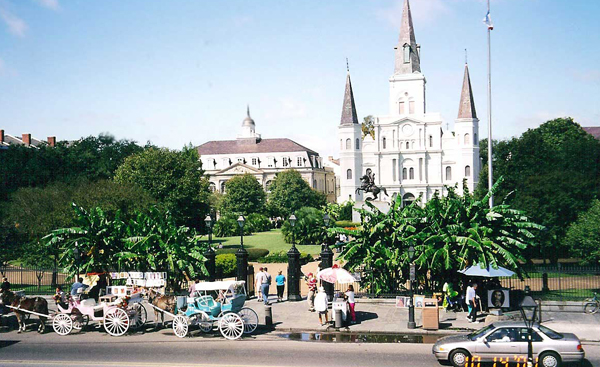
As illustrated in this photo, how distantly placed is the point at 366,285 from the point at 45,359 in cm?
1253

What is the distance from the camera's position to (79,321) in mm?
19031

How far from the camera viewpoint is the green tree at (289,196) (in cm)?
9062

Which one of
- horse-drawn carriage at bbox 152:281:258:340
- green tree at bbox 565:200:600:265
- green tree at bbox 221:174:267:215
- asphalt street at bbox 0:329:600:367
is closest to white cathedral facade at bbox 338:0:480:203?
green tree at bbox 221:174:267:215

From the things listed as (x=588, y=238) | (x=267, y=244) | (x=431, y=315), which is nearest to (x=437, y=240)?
(x=431, y=315)

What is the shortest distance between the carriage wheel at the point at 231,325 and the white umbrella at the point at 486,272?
827 cm

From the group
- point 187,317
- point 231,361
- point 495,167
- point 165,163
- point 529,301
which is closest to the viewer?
point 529,301

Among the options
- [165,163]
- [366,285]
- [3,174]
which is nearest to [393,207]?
[366,285]

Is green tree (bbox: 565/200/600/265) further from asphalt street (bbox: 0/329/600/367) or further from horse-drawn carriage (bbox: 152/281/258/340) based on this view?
horse-drawn carriage (bbox: 152/281/258/340)

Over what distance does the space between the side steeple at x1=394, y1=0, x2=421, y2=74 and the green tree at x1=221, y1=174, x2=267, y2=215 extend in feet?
111

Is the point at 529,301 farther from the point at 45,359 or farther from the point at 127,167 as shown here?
the point at 127,167

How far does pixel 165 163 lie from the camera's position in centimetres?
5172

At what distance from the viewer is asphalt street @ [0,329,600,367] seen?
15.1 meters

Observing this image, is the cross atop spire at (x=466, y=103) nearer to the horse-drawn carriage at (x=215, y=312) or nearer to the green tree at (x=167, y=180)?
the green tree at (x=167, y=180)

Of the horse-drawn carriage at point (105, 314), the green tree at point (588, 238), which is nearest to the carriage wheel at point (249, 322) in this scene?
the horse-drawn carriage at point (105, 314)
